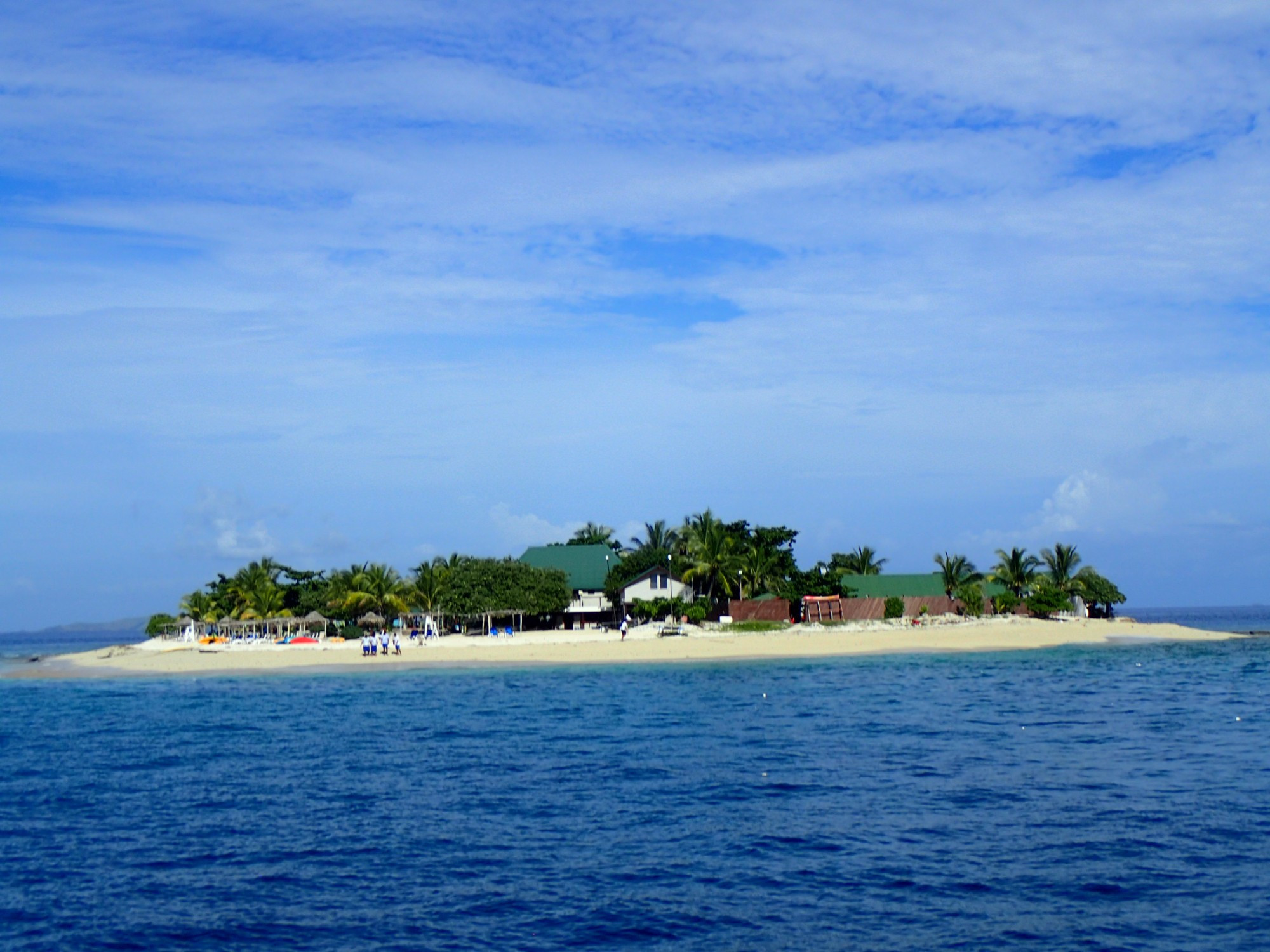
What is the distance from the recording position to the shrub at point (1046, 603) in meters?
86.8

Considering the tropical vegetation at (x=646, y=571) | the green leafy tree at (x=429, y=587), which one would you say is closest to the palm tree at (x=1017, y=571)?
the tropical vegetation at (x=646, y=571)

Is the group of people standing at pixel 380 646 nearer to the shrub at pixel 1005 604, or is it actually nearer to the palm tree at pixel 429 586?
the palm tree at pixel 429 586

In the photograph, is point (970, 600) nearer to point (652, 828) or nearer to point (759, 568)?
point (759, 568)

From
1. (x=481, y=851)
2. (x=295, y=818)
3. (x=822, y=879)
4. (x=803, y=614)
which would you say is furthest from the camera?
(x=803, y=614)

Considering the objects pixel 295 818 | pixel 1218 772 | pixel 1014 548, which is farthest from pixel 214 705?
pixel 1014 548

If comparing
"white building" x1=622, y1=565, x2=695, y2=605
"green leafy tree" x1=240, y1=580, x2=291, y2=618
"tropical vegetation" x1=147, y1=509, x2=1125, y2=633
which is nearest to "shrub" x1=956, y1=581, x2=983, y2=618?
"tropical vegetation" x1=147, y1=509, x2=1125, y2=633

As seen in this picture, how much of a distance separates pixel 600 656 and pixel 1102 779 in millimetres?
40426

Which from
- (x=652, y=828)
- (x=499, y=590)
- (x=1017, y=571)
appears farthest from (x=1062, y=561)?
(x=652, y=828)

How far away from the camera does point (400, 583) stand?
84562 millimetres

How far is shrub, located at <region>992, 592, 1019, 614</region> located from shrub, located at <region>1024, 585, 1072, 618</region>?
50.8 inches

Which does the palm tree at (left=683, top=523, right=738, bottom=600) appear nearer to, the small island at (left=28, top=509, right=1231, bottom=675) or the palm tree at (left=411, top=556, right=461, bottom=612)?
the small island at (left=28, top=509, right=1231, bottom=675)

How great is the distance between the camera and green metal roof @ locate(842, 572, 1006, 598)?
275 feet

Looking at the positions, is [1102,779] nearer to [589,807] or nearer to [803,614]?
[589,807]

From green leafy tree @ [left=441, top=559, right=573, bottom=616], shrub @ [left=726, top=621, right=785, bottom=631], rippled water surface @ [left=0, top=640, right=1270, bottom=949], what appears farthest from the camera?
green leafy tree @ [left=441, top=559, right=573, bottom=616]
